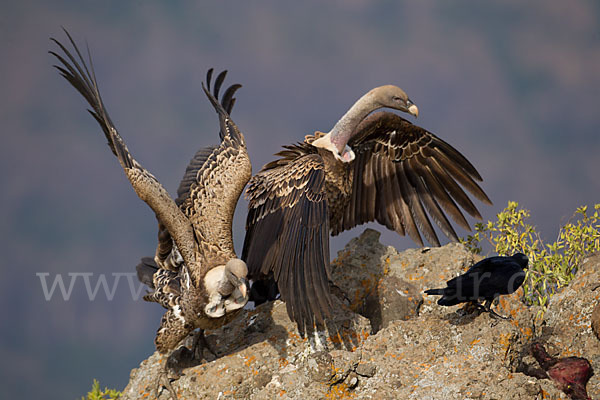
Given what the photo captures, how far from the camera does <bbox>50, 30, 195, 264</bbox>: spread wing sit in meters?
6.41

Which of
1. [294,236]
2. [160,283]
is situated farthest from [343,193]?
[160,283]

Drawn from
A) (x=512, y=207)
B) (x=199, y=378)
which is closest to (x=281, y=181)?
(x=199, y=378)

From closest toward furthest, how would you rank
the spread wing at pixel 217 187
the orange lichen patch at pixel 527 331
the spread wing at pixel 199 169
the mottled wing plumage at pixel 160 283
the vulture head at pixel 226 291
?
1. the orange lichen patch at pixel 527 331
2. the vulture head at pixel 226 291
3. the mottled wing plumage at pixel 160 283
4. the spread wing at pixel 217 187
5. the spread wing at pixel 199 169

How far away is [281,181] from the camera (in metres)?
6.73

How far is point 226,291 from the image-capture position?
6.09 m

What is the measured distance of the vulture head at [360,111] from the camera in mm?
7184

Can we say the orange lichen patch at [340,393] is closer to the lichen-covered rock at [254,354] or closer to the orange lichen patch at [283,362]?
the lichen-covered rock at [254,354]

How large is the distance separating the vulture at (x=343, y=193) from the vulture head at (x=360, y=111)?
1 centimetres

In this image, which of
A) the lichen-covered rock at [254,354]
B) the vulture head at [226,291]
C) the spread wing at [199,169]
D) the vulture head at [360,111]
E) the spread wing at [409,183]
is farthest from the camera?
the spread wing at [409,183]

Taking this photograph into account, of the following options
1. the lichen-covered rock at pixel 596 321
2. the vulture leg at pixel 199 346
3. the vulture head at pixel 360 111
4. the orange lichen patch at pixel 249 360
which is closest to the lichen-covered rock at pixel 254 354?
the orange lichen patch at pixel 249 360

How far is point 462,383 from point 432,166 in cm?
407

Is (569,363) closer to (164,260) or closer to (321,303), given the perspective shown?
(321,303)

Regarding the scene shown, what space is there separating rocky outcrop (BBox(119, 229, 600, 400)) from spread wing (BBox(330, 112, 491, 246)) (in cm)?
84

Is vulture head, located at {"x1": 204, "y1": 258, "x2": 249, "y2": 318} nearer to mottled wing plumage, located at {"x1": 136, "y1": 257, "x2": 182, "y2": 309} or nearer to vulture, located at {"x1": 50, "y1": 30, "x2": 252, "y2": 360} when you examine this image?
vulture, located at {"x1": 50, "y1": 30, "x2": 252, "y2": 360}
